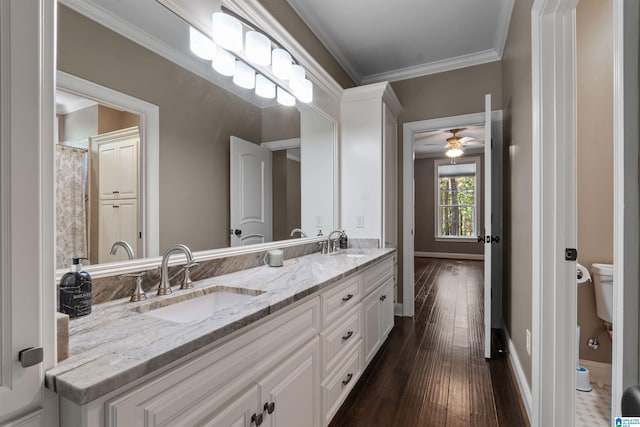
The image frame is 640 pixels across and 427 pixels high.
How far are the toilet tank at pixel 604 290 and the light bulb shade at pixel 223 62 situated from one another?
269cm

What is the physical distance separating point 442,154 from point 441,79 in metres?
4.63

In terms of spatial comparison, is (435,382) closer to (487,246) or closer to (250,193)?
(487,246)

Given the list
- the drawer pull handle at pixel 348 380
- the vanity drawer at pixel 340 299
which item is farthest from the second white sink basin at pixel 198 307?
the drawer pull handle at pixel 348 380

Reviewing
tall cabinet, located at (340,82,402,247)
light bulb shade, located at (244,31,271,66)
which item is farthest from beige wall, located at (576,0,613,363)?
light bulb shade, located at (244,31,271,66)

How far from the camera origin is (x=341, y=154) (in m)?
3.19

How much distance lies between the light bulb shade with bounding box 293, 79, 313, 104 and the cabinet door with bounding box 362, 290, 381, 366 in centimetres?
162

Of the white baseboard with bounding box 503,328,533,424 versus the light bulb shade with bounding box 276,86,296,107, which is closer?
the white baseboard with bounding box 503,328,533,424

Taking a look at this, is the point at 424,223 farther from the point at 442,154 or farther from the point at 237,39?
the point at 237,39

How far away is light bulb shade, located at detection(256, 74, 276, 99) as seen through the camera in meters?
2.07

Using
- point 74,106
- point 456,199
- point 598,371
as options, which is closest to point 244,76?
point 74,106

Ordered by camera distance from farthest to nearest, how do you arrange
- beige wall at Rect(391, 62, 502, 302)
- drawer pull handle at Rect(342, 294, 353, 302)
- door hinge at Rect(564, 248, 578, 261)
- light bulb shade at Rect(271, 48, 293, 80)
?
beige wall at Rect(391, 62, 502, 302) → light bulb shade at Rect(271, 48, 293, 80) → drawer pull handle at Rect(342, 294, 353, 302) → door hinge at Rect(564, 248, 578, 261)

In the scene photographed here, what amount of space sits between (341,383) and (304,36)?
8.78 ft

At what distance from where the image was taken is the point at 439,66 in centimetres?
343

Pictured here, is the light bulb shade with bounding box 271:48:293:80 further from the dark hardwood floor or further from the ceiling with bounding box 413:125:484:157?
the ceiling with bounding box 413:125:484:157
